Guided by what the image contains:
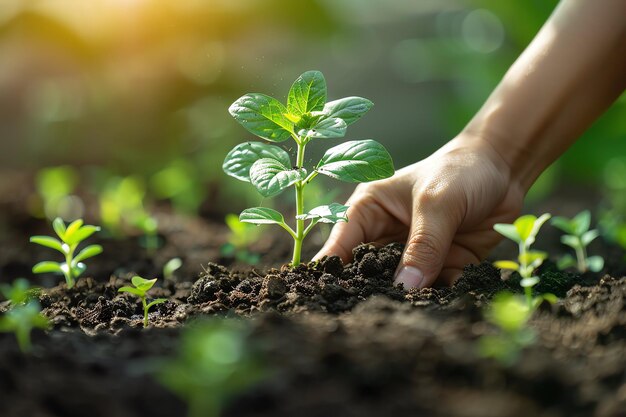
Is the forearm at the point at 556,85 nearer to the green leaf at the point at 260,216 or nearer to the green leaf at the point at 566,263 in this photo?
the green leaf at the point at 566,263

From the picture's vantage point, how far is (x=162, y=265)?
2680 mm

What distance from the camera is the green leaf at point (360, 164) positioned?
184 cm

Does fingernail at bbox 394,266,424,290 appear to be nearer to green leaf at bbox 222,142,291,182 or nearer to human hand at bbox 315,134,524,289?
human hand at bbox 315,134,524,289

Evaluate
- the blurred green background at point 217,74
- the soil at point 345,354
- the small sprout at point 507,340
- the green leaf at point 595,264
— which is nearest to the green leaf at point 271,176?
the soil at point 345,354

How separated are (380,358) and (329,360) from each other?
0.28 ft

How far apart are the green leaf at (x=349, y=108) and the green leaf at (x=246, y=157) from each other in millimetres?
169

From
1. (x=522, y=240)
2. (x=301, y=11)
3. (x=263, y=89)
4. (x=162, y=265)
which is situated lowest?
(x=162, y=265)

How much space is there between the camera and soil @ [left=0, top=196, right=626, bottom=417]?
1141 mm

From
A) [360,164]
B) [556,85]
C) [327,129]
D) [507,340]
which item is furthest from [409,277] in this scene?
[556,85]

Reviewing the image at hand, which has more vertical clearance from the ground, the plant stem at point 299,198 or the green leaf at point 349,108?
the green leaf at point 349,108

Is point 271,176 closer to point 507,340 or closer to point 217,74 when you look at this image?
point 507,340

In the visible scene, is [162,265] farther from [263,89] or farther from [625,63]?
[263,89]

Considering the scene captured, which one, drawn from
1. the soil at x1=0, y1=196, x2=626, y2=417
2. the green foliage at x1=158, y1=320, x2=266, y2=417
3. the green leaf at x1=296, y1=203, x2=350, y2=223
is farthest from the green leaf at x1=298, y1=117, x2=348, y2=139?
the green foliage at x1=158, y1=320, x2=266, y2=417

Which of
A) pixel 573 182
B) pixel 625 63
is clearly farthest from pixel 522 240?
pixel 573 182
